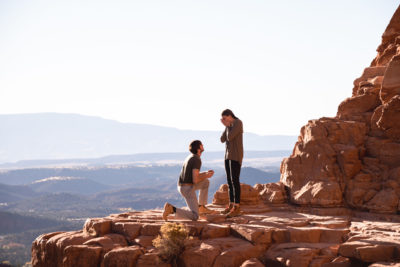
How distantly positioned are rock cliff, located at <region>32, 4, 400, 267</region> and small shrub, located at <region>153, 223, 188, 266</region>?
18 centimetres

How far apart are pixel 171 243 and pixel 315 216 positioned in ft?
17.8

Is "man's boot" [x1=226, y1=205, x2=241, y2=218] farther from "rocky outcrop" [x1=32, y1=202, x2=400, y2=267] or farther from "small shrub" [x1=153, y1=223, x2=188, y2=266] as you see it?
"small shrub" [x1=153, y1=223, x2=188, y2=266]

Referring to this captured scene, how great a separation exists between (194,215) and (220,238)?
136cm

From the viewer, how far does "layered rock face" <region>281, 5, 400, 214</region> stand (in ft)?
53.0

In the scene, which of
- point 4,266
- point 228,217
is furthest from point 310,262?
point 4,266

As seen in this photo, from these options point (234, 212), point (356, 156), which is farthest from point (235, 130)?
point (356, 156)

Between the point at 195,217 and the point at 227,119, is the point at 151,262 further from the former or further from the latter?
the point at 227,119

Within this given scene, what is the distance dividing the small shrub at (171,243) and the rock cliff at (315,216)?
0.59 ft

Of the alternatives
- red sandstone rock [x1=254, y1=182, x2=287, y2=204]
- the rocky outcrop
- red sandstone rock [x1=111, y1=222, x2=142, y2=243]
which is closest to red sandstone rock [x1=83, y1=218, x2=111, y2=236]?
the rocky outcrop

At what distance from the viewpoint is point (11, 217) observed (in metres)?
124

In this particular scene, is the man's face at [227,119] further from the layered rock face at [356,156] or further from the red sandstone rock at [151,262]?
the layered rock face at [356,156]

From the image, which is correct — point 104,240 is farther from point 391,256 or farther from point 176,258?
point 391,256

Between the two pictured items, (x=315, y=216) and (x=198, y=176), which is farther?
(x=315, y=216)

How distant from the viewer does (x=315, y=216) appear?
49.6 ft
